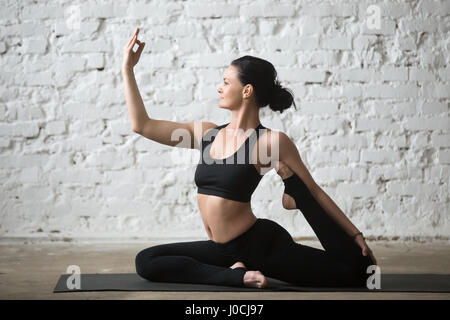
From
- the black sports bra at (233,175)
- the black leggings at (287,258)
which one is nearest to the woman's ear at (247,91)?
the black sports bra at (233,175)

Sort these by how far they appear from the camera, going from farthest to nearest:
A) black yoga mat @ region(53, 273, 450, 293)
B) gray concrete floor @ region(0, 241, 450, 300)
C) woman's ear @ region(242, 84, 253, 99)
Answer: woman's ear @ region(242, 84, 253, 99) → black yoga mat @ region(53, 273, 450, 293) → gray concrete floor @ region(0, 241, 450, 300)

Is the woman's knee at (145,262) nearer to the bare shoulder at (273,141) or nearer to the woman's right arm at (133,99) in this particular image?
the woman's right arm at (133,99)

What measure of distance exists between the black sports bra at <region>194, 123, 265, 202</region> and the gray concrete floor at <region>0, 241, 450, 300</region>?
0.40 metres

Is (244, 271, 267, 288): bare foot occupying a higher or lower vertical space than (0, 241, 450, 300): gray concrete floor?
higher

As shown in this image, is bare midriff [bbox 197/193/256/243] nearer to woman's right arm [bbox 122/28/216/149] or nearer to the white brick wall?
woman's right arm [bbox 122/28/216/149]

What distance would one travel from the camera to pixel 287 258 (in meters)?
2.51

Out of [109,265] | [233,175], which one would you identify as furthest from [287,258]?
[109,265]

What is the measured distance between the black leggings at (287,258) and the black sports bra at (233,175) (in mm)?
147

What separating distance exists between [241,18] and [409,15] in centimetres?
119

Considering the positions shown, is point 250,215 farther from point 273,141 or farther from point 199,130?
point 199,130

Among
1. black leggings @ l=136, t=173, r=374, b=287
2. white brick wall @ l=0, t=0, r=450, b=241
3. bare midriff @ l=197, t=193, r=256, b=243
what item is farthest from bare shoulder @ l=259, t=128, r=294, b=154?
white brick wall @ l=0, t=0, r=450, b=241

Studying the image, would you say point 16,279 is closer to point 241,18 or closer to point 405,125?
point 241,18

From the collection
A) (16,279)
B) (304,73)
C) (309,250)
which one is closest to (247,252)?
(309,250)

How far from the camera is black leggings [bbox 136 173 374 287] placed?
2.50m
